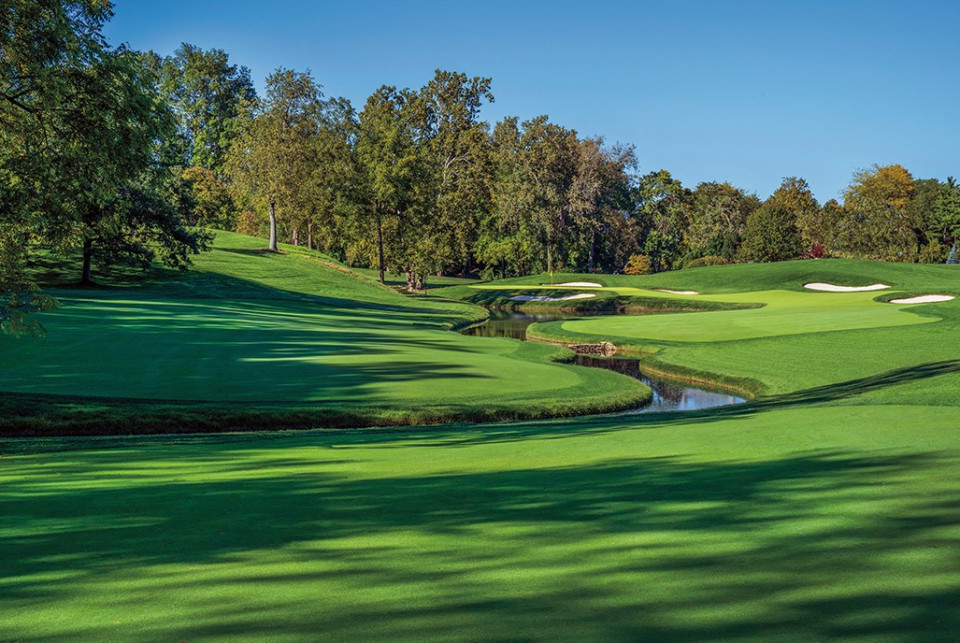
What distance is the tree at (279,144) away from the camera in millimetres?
71312

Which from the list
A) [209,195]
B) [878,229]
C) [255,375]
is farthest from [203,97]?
[255,375]

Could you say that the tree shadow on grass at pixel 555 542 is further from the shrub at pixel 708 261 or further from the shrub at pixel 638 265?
the shrub at pixel 638 265

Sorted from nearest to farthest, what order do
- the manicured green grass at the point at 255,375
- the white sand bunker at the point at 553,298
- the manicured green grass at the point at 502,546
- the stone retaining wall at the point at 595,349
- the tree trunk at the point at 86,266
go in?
the manicured green grass at the point at 502,546 → the manicured green grass at the point at 255,375 → the stone retaining wall at the point at 595,349 → the tree trunk at the point at 86,266 → the white sand bunker at the point at 553,298

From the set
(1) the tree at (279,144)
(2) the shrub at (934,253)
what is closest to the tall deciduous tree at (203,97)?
(1) the tree at (279,144)

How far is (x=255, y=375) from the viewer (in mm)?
22438

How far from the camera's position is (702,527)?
19.4ft

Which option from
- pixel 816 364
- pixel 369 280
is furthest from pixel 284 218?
pixel 816 364

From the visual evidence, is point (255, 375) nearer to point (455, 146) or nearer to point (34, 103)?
point (34, 103)

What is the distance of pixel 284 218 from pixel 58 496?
81967mm

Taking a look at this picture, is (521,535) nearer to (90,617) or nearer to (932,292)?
(90,617)

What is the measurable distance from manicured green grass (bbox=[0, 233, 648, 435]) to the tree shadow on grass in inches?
351

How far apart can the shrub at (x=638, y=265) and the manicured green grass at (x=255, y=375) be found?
67487 millimetres

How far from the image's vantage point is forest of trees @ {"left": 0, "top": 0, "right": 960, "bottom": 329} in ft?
48.2

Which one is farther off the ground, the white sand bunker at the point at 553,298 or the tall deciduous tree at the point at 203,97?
the tall deciduous tree at the point at 203,97
